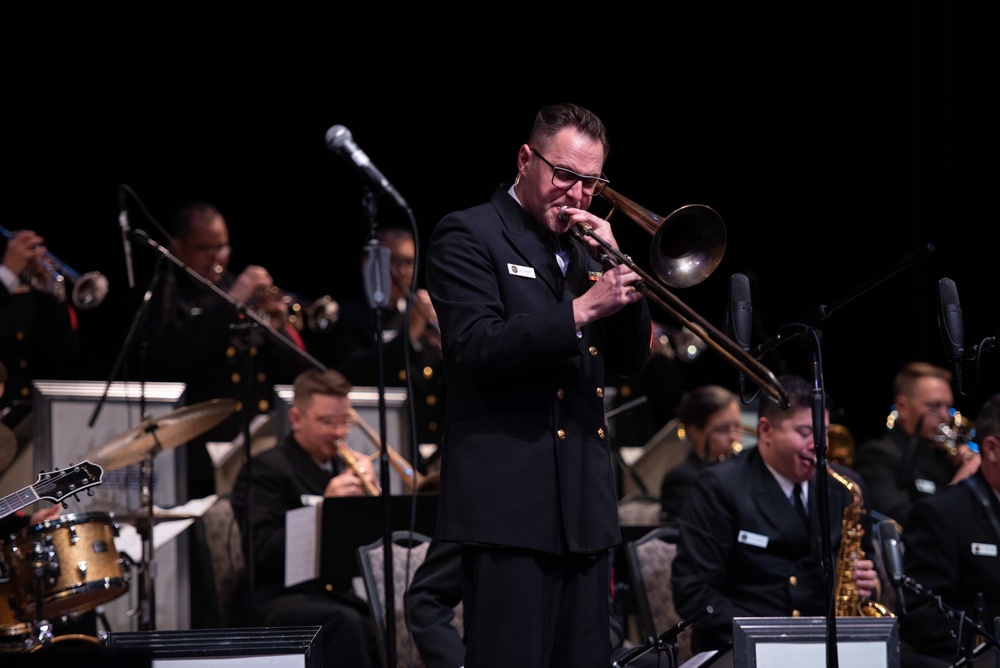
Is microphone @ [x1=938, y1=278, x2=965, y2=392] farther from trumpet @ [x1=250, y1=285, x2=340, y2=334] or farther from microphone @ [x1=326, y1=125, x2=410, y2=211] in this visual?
trumpet @ [x1=250, y1=285, x2=340, y2=334]

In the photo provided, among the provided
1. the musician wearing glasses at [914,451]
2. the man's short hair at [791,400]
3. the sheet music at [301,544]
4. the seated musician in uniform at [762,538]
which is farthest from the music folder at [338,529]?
the musician wearing glasses at [914,451]

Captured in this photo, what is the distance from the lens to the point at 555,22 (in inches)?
321

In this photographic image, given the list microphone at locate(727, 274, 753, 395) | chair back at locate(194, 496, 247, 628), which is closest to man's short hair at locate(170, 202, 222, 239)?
chair back at locate(194, 496, 247, 628)

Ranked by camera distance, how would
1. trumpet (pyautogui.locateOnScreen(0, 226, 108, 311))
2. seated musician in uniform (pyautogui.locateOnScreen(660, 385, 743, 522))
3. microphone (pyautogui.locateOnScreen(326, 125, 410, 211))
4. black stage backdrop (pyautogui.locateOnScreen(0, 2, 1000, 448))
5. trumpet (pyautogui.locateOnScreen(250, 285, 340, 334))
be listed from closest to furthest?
microphone (pyautogui.locateOnScreen(326, 125, 410, 211)) → trumpet (pyautogui.locateOnScreen(0, 226, 108, 311)) → seated musician in uniform (pyautogui.locateOnScreen(660, 385, 743, 522)) → trumpet (pyautogui.locateOnScreen(250, 285, 340, 334)) → black stage backdrop (pyautogui.locateOnScreen(0, 2, 1000, 448))

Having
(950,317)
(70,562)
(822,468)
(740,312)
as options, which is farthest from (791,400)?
(70,562)

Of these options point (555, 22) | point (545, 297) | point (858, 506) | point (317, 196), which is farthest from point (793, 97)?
point (545, 297)

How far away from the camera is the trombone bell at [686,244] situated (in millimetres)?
3244

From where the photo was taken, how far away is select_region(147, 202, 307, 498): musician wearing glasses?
6.12m

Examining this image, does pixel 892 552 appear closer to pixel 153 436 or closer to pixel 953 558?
pixel 953 558

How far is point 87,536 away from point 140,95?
366 cm

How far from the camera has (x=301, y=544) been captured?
5293 millimetres

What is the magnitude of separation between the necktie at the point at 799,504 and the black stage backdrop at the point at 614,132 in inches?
109

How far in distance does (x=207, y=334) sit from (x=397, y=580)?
1.90 metres

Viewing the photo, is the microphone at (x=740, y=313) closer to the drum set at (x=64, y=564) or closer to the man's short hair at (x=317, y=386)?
the drum set at (x=64, y=564)
